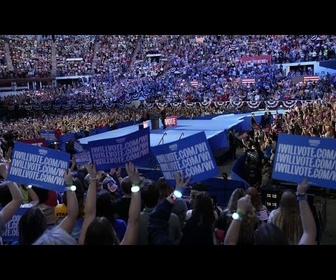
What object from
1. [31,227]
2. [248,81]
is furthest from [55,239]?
[248,81]

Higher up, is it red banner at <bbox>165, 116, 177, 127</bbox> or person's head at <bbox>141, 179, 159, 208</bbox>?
person's head at <bbox>141, 179, 159, 208</bbox>

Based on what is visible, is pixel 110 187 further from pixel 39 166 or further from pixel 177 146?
pixel 177 146

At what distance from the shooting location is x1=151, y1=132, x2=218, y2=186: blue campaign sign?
4.75m

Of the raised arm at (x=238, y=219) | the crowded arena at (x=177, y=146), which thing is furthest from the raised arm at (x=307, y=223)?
the raised arm at (x=238, y=219)

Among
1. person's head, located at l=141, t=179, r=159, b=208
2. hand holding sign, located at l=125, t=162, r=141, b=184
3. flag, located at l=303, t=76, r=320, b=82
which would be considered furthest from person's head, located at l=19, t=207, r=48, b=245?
flag, located at l=303, t=76, r=320, b=82

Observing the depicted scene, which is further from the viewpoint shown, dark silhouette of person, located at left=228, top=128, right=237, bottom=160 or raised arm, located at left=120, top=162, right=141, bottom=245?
dark silhouette of person, located at left=228, top=128, right=237, bottom=160

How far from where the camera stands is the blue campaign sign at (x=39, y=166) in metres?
4.66

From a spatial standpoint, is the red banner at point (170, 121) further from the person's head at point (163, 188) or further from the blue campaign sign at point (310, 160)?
the blue campaign sign at point (310, 160)

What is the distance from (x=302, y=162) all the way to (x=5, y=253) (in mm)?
2694

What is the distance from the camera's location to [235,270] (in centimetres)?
246

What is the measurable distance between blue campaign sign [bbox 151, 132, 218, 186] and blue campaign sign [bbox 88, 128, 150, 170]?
1.00m

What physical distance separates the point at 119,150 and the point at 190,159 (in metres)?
1.40

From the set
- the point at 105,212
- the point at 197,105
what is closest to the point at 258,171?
the point at 105,212

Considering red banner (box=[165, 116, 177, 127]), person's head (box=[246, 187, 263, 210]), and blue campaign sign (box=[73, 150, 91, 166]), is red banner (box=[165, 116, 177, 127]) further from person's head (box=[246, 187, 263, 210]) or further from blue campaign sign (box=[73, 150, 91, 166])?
person's head (box=[246, 187, 263, 210])
